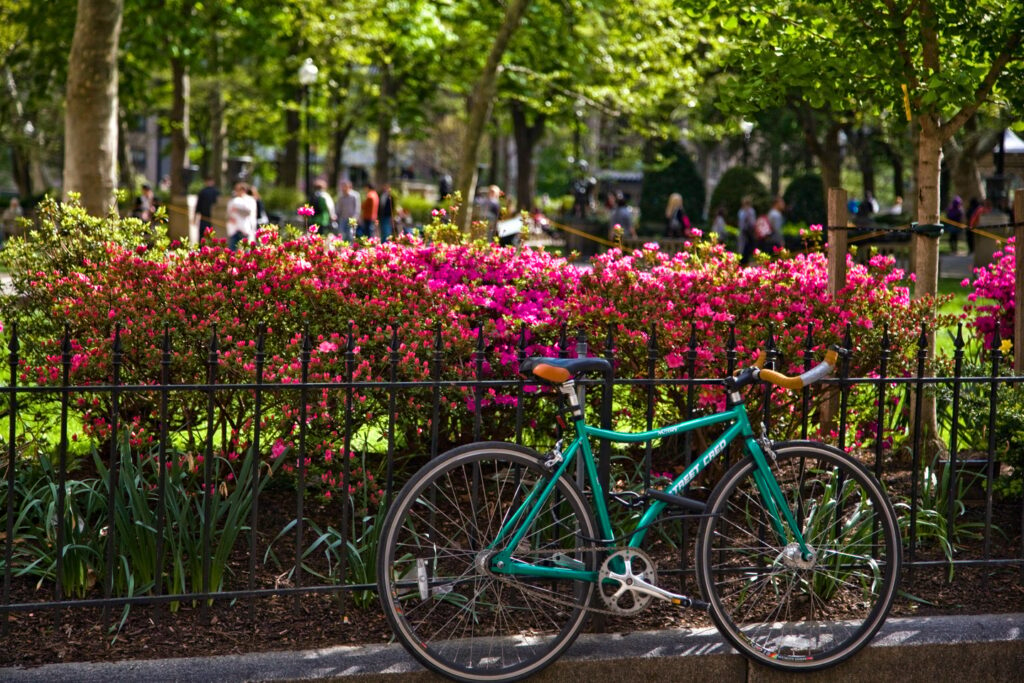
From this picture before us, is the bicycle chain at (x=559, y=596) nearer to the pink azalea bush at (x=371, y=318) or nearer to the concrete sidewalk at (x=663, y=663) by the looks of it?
the concrete sidewalk at (x=663, y=663)

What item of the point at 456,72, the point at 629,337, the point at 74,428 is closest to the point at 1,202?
the point at 456,72

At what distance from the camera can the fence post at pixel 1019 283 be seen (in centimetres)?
562

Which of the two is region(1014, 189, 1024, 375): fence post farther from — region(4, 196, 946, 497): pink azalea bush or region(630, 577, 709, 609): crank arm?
region(630, 577, 709, 609): crank arm

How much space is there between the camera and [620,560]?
12.9 feet

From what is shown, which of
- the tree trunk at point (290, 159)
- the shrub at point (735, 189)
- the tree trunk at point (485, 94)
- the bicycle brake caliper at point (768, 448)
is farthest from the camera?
the tree trunk at point (290, 159)

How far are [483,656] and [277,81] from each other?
3404 cm

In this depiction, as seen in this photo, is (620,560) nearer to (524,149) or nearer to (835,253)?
(835,253)

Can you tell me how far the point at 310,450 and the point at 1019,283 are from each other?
332 centimetres

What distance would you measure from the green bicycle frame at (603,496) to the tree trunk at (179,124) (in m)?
22.1

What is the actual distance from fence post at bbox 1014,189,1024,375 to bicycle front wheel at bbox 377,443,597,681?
2628 mm

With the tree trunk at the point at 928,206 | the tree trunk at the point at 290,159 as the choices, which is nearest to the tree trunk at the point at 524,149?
the tree trunk at the point at 290,159

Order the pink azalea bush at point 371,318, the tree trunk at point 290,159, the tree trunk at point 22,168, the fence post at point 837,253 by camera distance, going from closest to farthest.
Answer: the pink azalea bush at point 371,318, the fence post at point 837,253, the tree trunk at point 22,168, the tree trunk at point 290,159

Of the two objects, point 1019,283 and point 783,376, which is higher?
point 1019,283

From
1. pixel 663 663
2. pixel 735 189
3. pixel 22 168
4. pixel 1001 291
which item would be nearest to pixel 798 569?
pixel 663 663
